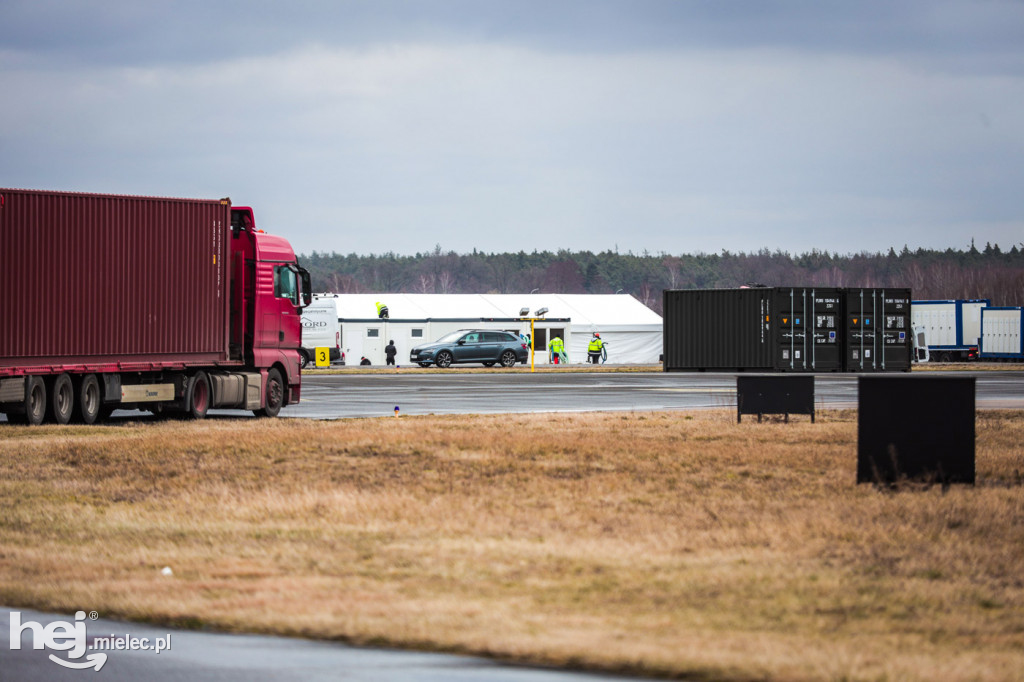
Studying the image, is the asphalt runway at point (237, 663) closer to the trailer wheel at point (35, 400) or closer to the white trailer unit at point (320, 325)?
the trailer wheel at point (35, 400)

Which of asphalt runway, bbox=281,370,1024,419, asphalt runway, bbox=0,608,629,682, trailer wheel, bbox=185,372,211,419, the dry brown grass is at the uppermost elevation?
trailer wheel, bbox=185,372,211,419

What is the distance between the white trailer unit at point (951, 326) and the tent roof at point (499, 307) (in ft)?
48.1

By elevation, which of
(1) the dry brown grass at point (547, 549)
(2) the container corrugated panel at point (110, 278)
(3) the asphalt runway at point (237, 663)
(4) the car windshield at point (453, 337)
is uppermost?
(2) the container corrugated panel at point (110, 278)

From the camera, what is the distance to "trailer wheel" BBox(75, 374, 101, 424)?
20.3 meters

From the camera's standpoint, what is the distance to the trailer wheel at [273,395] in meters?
23.8

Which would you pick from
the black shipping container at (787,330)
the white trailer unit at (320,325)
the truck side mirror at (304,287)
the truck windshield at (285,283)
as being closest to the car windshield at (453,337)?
the white trailer unit at (320,325)

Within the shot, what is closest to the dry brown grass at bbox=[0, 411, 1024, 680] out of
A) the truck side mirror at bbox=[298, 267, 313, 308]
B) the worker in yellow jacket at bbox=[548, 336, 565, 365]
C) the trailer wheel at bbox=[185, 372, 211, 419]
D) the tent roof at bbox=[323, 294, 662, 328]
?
the trailer wheel at bbox=[185, 372, 211, 419]

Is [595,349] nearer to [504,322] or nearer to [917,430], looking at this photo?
[504,322]

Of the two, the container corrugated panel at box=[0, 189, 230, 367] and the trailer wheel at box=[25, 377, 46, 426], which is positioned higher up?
the container corrugated panel at box=[0, 189, 230, 367]

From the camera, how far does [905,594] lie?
741 centimetres

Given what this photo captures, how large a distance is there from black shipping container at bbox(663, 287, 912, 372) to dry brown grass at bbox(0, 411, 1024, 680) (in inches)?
1165

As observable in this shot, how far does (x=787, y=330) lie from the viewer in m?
45.4

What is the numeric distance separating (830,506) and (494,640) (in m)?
5.42

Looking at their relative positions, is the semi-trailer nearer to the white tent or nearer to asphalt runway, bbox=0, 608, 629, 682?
asphalt runway, bbox=0, 608, 629, 682
